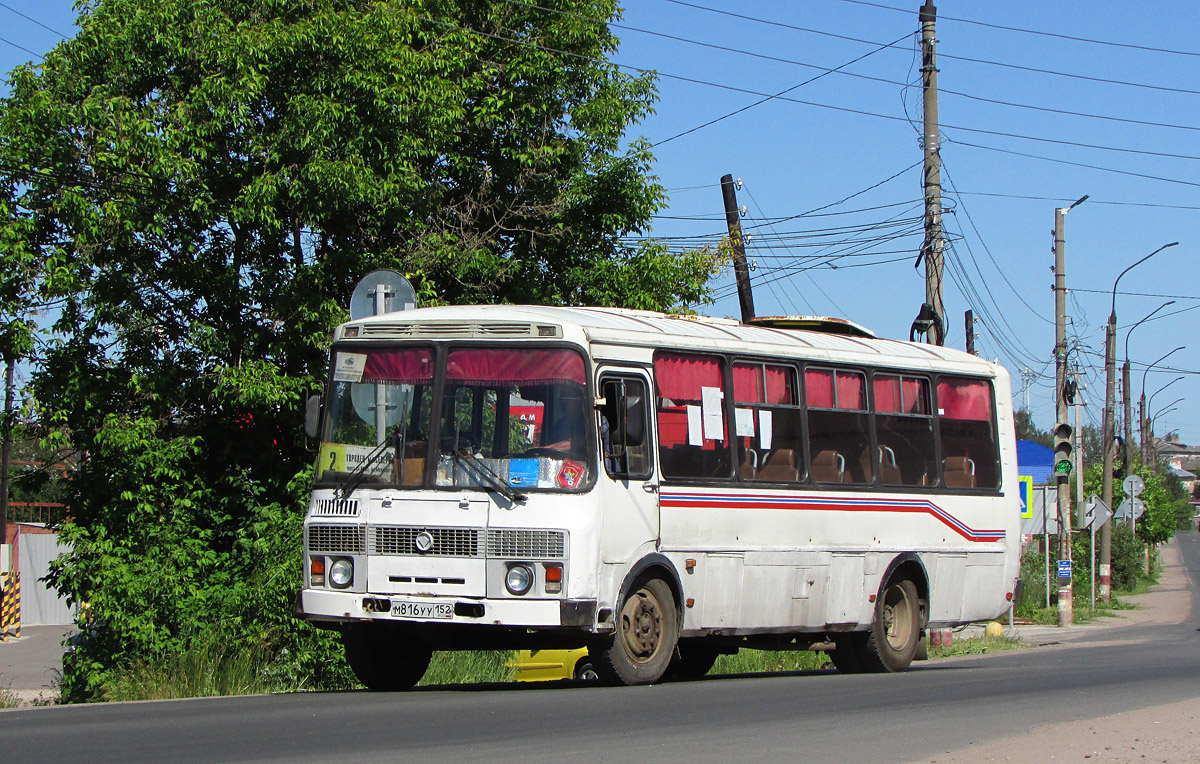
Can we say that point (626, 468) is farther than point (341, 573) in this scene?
Yes

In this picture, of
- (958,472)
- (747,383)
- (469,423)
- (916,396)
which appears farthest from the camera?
(958,472)

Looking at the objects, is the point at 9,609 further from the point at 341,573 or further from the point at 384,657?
the point at 341,573

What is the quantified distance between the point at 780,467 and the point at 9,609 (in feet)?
113

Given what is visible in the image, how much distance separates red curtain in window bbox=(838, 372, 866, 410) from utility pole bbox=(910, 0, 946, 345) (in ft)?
25.9

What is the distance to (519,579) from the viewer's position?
1092 centimetres

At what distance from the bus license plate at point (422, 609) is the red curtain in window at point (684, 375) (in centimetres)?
253

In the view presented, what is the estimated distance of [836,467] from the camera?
14094mm

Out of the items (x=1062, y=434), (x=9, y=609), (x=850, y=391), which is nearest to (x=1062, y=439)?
(x=1062, y=434)

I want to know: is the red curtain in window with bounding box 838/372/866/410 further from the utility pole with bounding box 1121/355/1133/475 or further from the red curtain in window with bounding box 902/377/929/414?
the utility pole with bounding box 1121/355/1133/475

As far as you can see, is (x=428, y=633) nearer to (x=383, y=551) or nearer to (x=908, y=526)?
(x=383, y=551)

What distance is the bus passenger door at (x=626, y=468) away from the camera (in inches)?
445

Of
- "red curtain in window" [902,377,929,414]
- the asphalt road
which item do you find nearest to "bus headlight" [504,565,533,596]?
the asphalt road

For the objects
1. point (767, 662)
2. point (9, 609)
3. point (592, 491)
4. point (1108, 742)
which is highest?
point (592, 491)

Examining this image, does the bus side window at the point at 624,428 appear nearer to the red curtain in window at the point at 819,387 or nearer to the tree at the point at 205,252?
the red curtain in window at the point at 819,387
